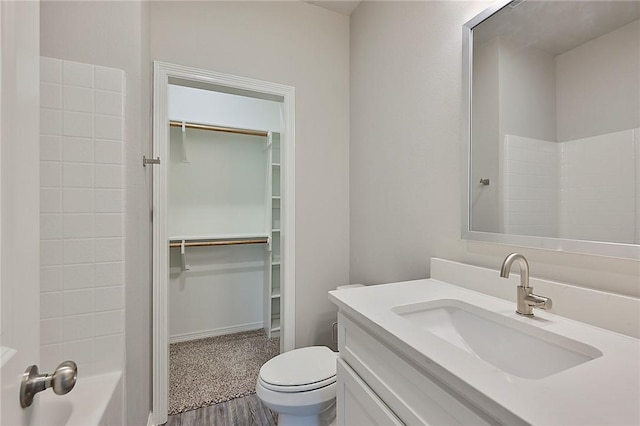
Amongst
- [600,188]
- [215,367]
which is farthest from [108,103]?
[215,367]

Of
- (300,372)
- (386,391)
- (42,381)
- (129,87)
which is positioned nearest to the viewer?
(42,381)

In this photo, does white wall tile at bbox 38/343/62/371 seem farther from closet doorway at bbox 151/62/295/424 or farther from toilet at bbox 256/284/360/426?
closet doorway at bbox 151/62/295/424

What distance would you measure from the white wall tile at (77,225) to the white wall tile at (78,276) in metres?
0.12

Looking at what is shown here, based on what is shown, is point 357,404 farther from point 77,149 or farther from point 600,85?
point 77,149

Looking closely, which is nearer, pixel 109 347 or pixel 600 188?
pixel 600 188

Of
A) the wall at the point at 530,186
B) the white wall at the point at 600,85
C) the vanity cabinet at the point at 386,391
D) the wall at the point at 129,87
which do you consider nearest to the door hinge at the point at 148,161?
the wall at the point at 129,87

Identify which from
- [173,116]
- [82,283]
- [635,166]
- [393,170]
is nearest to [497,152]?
[635,166]

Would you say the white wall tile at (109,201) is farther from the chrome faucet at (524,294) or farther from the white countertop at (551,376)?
the chrome faucet at (524,294)

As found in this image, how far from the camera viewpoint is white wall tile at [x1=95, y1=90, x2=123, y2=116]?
1175 millimetres

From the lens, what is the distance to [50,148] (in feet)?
3.64

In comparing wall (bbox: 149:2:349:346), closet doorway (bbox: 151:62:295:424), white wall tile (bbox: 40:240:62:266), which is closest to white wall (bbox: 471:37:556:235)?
wall (bbox: 149:2:349:346)

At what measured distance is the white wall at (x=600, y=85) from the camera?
29.3 inches

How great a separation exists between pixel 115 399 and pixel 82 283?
0.47 metres

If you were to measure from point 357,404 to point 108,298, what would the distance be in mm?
1042
